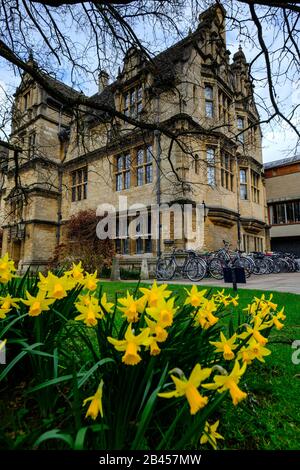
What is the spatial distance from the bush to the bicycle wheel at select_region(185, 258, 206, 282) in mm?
8653

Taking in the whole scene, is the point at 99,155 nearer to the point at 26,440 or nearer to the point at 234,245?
the point at 234,245

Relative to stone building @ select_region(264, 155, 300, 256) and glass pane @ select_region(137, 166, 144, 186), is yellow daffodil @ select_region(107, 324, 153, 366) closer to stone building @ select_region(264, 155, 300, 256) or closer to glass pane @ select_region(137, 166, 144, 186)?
glass pane @ select_region(137, 166, 144, 186)

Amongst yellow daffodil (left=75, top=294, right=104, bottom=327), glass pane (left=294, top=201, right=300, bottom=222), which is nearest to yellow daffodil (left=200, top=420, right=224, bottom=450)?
yellow daffodil (left=75, top=294, right=104, bottom=327)

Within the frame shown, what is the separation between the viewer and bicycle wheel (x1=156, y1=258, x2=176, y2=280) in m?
10.9

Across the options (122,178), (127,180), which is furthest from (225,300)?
(122,178)

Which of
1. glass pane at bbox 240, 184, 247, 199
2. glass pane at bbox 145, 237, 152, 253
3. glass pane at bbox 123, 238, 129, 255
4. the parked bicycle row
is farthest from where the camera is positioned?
glass pane at bbox 240, 184, 247, 199

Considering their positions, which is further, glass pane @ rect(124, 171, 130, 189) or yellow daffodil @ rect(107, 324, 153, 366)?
glass pane @ rect(124, 171, 130, 189)

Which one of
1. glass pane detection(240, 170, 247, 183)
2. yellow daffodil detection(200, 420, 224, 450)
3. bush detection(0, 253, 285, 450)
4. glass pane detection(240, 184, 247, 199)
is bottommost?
yellow daffodil detection(200, 420, 224, 450)

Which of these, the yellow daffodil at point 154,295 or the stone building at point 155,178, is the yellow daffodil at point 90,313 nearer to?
the yellow daffodil at point 154,295

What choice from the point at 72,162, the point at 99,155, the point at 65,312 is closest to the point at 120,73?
the point at 65,312

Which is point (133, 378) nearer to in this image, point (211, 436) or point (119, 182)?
point (211, 436)

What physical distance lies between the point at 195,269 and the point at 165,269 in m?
1.33

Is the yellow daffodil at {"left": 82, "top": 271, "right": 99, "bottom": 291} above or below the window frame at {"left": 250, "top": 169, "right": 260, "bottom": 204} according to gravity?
below
